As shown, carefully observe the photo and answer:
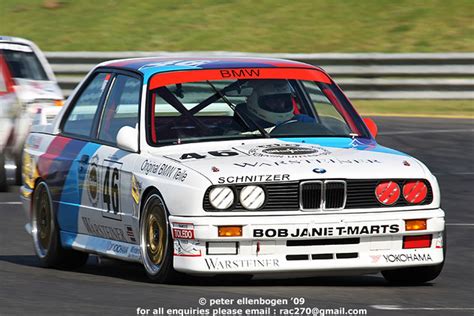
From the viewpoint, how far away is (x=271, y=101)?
936cm

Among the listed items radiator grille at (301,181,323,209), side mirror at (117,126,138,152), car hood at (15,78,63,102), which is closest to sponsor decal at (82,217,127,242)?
side mirror at (117,126,138,152)

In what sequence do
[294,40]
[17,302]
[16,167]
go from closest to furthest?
[17,302]
[16,167]
[294,40]

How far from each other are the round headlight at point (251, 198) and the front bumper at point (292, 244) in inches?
3.4

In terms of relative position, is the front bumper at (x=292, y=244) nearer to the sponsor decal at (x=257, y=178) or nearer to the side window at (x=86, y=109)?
the sponsor decal at (x=257, y=178)

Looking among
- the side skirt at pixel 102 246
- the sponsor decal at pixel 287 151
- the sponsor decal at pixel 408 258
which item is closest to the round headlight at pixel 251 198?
the sponsor decal at pixel 287 151

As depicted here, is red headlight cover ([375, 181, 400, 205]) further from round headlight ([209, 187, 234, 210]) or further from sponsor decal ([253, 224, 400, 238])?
round headlight ([209, 187, 234, 210])

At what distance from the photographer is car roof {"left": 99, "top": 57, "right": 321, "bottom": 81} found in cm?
929

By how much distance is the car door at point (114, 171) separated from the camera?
8.70m

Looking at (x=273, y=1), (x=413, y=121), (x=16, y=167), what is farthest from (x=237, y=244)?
(x=273, y=1)

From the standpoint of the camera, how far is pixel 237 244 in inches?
308

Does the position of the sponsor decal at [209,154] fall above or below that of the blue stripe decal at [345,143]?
above

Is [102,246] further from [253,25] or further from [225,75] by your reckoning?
[253,25]

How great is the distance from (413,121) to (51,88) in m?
6.29

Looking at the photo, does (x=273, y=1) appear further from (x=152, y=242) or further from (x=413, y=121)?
(x=152, y=242)
